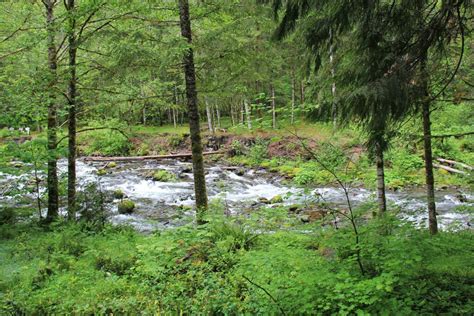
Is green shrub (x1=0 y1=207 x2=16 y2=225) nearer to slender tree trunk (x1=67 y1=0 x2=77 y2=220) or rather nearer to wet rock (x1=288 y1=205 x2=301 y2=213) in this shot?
slender tree trunk (x1=67 y1=0 x2=77 y2=220)

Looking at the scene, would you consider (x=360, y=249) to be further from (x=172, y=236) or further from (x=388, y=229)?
(x=172, y=236)

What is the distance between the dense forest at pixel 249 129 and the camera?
11.9ft

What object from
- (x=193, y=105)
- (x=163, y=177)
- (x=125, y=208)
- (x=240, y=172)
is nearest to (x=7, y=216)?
(x=125, y=208)

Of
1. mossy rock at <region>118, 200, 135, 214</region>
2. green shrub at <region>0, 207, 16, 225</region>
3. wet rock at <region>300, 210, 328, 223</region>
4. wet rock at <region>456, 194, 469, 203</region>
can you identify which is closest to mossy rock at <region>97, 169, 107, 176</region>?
mossy rock at <region>118, 200, 135, 214</region>

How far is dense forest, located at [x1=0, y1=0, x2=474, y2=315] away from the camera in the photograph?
142 inches

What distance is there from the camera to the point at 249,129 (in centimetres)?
697

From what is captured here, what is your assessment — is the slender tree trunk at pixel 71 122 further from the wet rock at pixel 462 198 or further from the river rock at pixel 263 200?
the wet rock at pixel 462 198

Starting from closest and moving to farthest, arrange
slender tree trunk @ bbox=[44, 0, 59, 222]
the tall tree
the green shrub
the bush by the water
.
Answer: the bush by the water
the tall tree
slender tree trunk @ bbox=[44, 0, 59, 222]
the green shrub

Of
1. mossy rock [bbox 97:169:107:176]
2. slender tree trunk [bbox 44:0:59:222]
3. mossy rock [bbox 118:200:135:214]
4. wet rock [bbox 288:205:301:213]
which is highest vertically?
slender tree trunk [bbox 44:0:59:222]

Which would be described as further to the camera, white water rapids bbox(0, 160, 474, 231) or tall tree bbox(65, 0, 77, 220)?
white water rapids bbox(0, 160, 474, 231)

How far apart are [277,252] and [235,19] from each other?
4803mm

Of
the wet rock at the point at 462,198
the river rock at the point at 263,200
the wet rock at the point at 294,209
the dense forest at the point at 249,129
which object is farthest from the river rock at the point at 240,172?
the wet rock at the point at 462,198

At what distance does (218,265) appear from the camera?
5.28 m

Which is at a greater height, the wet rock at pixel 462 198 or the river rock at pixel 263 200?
the river rock at pixel 263 200
